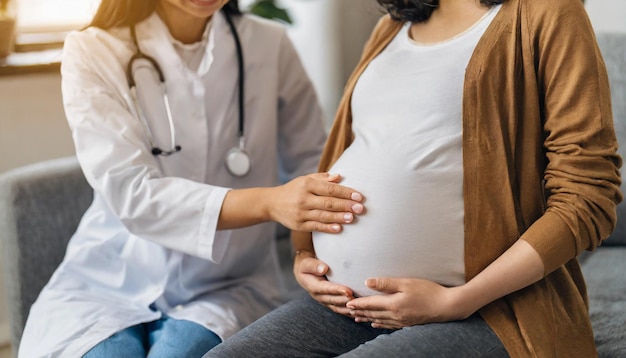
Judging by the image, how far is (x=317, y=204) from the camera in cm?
120

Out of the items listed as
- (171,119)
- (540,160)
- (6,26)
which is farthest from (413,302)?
(6,26)

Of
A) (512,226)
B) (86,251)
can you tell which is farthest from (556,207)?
(86,251)

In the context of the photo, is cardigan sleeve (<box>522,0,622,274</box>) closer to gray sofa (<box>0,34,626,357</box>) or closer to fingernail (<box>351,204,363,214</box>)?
fingernail (<box>351,204,363,214</box>)

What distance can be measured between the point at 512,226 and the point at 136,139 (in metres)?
0.67

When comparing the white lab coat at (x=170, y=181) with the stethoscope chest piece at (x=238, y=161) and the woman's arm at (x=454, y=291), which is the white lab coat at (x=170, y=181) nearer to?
the stethoscope chest piece at (x=238, y=161)

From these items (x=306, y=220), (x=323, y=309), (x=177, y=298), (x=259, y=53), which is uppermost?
(x=259, y=53)

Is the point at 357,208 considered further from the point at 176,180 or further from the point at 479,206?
the point at 176,180

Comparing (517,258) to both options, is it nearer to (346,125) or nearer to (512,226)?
(512,226)

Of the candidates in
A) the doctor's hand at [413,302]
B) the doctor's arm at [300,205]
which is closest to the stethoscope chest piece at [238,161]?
the doctor's arm at [300,205]

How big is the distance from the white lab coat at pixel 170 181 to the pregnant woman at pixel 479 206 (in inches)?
10.3

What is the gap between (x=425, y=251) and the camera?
1130 millimetres

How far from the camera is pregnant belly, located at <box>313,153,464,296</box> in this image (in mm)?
1131

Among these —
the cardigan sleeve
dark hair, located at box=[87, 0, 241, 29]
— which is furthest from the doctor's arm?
dark hair, located at box=[87, 0, 241, 29]

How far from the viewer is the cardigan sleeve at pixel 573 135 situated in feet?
3.52
